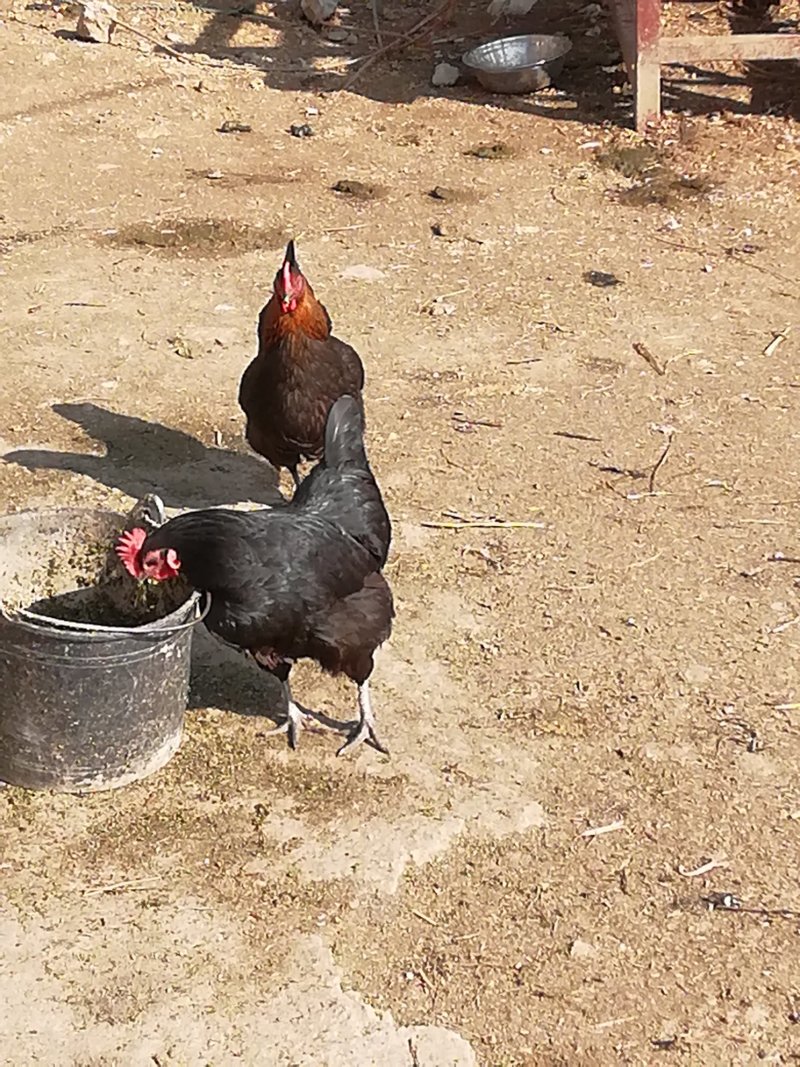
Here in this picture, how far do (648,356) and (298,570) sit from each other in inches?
128

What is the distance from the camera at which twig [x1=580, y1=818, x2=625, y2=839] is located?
158 inches

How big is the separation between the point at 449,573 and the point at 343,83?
6.14m

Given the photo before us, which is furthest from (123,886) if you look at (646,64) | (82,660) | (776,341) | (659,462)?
(646,64)

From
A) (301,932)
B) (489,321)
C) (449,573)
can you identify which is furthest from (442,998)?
(489,321)

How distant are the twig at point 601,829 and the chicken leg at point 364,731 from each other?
2.20 ft

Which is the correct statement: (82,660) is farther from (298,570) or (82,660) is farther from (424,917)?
(424,917)

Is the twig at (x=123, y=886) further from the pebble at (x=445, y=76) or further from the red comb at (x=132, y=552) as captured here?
the pebble at (x=445, y=76)

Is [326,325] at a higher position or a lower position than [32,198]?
higher

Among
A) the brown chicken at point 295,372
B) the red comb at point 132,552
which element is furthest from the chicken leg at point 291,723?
the brown chicken at point 295,372

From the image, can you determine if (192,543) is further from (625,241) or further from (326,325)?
(625,241)

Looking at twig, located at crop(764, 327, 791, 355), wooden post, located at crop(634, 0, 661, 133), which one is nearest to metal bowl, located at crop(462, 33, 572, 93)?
wooden post, located at crop(634, 0, 661, 133)

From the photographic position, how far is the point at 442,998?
11.5ft

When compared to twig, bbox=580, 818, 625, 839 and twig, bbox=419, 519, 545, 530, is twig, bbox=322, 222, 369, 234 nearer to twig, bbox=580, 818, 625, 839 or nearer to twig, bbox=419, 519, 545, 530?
twig, bbox=419, 519, 545, 530

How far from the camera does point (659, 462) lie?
231 inches
